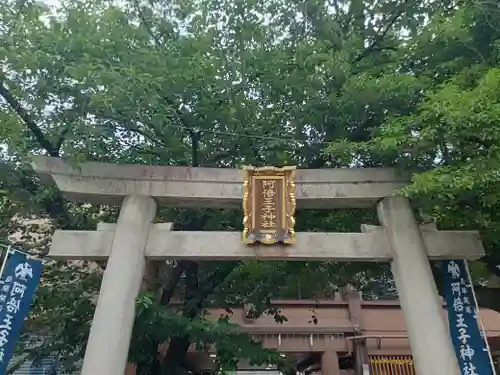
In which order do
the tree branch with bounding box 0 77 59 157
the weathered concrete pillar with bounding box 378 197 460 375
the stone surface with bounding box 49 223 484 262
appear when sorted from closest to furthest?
the weathered concrete pillar with bounding box 378 197 460 375
the stone surface with bounding box 49 223 484 262
the tree branch with bounding box 0 77 59 157

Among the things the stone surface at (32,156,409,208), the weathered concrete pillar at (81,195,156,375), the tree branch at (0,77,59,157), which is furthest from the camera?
the stone surface at (32,156,409,208)

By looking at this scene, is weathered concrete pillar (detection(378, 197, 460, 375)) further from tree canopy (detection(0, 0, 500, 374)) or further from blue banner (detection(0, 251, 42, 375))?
blue banner (detection(0, 251, 42, 375))

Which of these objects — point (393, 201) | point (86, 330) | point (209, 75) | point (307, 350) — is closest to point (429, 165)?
point (393, 201)

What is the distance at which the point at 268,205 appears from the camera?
643cm

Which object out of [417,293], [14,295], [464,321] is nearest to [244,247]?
[417,293]

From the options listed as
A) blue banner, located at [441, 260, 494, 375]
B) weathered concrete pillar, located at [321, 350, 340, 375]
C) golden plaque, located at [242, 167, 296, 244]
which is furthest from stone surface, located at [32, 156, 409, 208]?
weathered concrete pillar, located at [321, 350, 340, 375]

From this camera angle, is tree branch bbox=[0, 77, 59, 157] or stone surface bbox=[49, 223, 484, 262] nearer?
stone surface bbox=[49, 223, 484, 262]

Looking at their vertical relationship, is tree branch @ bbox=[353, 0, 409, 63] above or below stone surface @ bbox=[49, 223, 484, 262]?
above

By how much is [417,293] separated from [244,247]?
2.16 metres

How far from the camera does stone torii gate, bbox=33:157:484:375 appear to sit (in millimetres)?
5840

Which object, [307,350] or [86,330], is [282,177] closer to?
[86,330]

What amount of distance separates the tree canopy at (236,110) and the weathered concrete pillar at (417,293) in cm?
57

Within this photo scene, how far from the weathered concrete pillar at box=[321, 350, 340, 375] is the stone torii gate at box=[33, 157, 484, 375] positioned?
598 centimetres

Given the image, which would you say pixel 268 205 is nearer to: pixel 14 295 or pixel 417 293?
pixel 417 293
